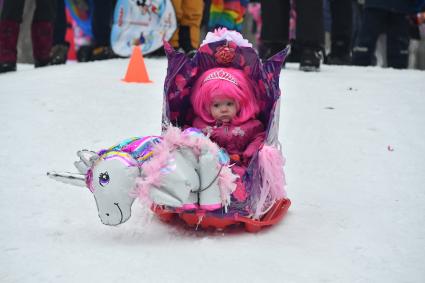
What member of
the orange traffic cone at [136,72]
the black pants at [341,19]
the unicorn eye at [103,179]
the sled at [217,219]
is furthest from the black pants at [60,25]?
the unicorn eye at [103,179]

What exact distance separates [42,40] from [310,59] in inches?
98.0

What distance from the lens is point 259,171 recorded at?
91.3 inches

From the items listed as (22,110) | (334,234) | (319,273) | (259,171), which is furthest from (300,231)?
(22,110)

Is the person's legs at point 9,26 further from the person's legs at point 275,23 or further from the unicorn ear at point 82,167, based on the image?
the unicorn ear at point 82,167

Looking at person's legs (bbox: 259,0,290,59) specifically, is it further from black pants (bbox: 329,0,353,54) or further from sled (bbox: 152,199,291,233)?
sled (bbox: 152,199,291,233)

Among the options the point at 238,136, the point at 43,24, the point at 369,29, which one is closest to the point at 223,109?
the point at 238,136

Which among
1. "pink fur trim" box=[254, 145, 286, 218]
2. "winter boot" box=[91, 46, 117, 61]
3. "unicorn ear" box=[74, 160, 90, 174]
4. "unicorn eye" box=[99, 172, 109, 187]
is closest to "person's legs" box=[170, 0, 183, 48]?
"winter boot" box=[91, 46, 117, 61]

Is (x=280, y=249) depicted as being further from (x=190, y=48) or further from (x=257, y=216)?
(x=190, y=48)

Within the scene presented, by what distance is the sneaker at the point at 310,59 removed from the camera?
5.52 metres

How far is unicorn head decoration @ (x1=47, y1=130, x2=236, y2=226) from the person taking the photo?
79.4 inches

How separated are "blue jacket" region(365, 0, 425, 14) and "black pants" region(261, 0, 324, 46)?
710 millimetres

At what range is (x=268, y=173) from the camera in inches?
91.6

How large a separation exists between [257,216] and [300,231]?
178 millimetres

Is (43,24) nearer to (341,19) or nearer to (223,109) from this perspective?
(341,19)
